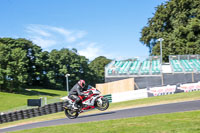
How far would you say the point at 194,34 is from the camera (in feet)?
145

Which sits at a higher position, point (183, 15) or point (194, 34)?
point (183, 15)

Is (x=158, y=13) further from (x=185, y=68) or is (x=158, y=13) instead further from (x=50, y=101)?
(x=50, y=101)

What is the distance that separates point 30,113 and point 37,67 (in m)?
59.7

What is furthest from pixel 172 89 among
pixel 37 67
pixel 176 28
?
pixel 37 67

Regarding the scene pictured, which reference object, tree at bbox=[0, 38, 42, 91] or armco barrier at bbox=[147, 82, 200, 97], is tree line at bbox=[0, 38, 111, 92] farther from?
armco barrier at bbox=[147, 82, 200, 97]

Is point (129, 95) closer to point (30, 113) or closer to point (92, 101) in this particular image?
point (30, 113)

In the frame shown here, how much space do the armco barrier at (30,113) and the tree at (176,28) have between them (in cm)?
2765

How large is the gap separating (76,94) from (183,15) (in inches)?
1520

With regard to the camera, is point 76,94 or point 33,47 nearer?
point 76,94

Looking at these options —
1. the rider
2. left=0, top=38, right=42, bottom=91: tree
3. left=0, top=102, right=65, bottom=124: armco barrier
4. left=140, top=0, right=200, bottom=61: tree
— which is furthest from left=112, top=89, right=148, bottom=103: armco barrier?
left=0, top=38, right=42, bottom=91: tree

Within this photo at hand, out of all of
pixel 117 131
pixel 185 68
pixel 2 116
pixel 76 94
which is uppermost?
pixel 185 68

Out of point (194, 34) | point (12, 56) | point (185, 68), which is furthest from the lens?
point (12, 56)

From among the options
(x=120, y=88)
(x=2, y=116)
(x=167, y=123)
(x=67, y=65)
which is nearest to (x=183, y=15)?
(x=120, y=88)

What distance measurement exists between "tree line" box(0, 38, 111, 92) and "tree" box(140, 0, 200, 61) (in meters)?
34.1
